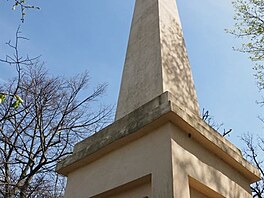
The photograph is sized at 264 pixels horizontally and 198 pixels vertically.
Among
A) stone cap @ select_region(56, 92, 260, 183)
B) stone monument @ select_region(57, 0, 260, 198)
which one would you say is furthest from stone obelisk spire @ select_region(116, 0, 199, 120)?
stone cap @ select_region(56, 92, 260, 183)

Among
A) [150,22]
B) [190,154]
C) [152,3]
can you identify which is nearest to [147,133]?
[190,154]

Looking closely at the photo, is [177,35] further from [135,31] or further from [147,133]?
[147,133]

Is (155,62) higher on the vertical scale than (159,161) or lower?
higher

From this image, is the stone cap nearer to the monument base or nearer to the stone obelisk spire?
the monument base

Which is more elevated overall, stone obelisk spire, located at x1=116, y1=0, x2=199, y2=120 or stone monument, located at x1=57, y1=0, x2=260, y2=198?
stone obelisk spire, located at x1=116, y1=0, x2=199, y2=120

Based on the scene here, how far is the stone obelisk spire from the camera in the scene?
128 inches

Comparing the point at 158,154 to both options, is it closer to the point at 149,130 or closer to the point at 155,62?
the point at 149,130

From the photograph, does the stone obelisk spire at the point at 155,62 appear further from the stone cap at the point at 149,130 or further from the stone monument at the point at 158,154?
the stone cap at the point at 149,130

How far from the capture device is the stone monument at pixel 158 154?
2.29 m

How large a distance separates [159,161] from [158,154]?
2.5 inches

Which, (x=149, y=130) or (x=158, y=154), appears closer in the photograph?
(x=158, y=154)

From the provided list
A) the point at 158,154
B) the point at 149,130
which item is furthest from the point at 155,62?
the point at 158,154

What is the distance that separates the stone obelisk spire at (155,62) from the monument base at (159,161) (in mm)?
504

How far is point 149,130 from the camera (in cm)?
249
